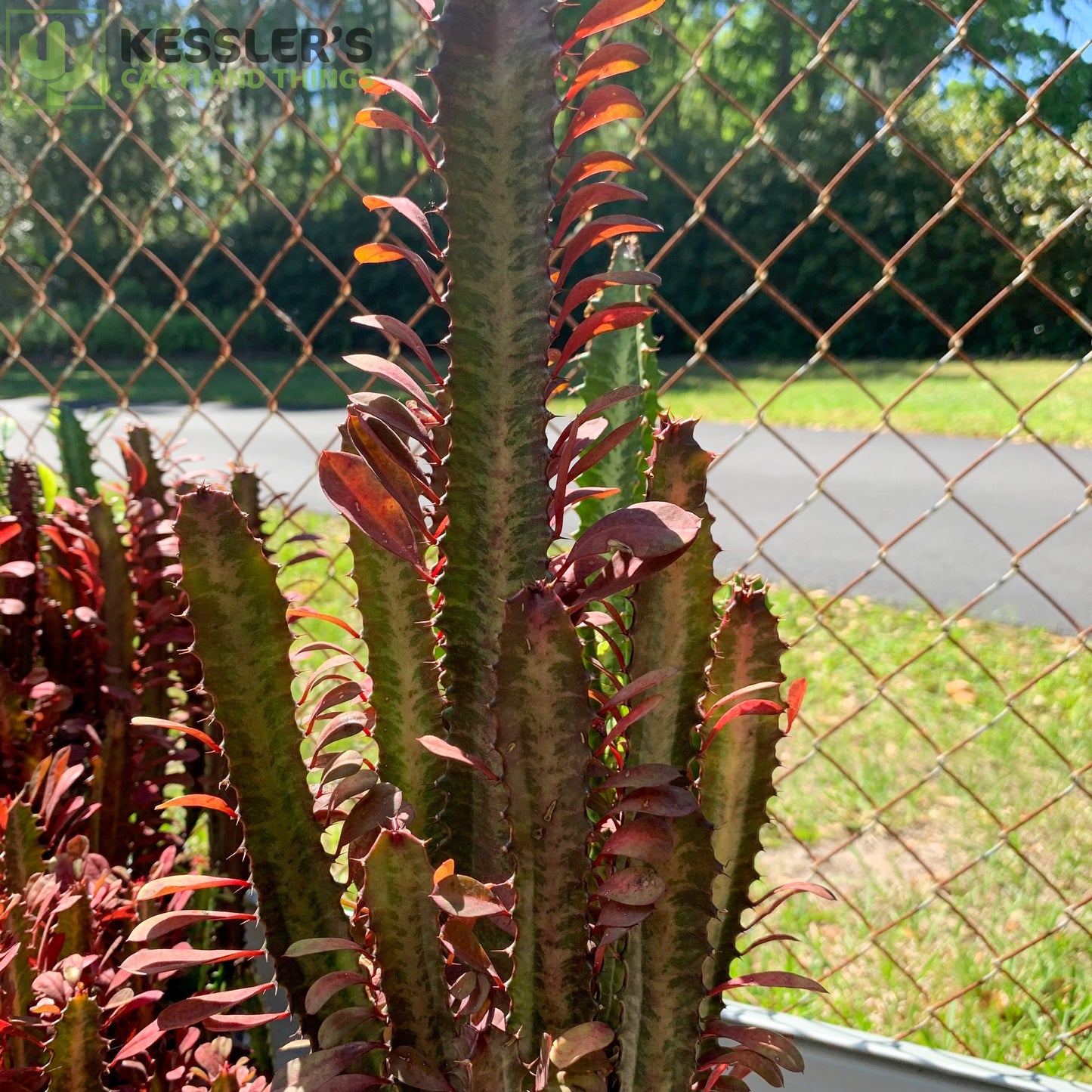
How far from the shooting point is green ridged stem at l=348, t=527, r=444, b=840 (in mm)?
978

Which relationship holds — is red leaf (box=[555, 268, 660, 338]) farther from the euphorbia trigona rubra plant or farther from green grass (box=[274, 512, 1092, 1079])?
green grass (box=[274, 512, 1092, 1079])

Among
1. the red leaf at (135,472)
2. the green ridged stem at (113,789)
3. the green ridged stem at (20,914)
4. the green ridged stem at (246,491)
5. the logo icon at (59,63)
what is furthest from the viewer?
the logo icon at (59,63)

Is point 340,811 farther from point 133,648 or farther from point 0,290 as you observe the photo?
point 0,290

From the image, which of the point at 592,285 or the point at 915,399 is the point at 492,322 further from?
the point at 915,399

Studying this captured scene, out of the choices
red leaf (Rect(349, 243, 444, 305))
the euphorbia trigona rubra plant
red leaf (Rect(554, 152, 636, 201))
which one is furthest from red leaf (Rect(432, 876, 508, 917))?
red leaf (Rect(554, 152, 636, 201))

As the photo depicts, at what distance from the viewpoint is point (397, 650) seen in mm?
977

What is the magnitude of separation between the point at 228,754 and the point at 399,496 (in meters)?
0.31

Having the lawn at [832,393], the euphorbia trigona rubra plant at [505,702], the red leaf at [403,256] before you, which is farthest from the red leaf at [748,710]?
the lawn at [832,393]

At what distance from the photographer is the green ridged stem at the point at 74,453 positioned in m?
1.96

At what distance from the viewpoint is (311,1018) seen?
3.36 ft

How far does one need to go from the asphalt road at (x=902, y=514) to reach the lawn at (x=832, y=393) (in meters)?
0.36

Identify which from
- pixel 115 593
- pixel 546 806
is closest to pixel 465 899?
pixel 546 806

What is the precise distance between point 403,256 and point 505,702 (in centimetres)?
44

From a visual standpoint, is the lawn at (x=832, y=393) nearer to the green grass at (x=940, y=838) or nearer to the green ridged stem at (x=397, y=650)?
the green grass at (x=940, y=838)
